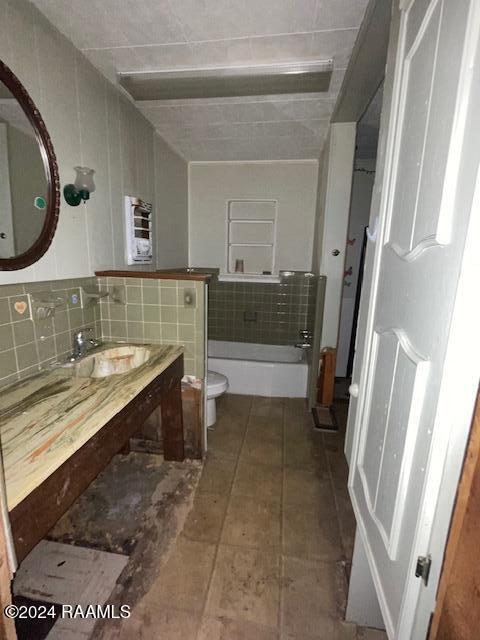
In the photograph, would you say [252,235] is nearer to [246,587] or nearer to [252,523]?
[252,523]

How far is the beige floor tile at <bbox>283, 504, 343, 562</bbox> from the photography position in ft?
4.60

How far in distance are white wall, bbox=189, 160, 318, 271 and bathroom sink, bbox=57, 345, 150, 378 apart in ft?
6.57

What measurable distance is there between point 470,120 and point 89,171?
5.44 feet

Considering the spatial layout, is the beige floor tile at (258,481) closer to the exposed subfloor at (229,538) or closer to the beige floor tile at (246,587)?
the exposed subfloor at (229,538)

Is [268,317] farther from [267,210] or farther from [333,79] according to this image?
[333,79]

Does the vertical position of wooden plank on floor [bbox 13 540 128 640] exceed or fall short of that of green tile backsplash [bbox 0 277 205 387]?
it falls short

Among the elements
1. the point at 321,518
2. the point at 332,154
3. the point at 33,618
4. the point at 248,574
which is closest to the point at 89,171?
the point at 332,154

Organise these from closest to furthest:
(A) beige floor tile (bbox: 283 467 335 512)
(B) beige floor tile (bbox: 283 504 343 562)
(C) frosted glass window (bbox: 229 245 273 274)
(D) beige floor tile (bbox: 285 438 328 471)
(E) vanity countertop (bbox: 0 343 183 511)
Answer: (E) vanity countertop (bbox: 0 343 183 511)
(B) beige floor tile (bbox: 283 504 343 562)
(A) beige floor tile (bbox: 283 467 335 512)
(D) beige floor tile (bbox: 285 438 328 471)
(C) frosted glass window (bbox: 229 245 273 274)

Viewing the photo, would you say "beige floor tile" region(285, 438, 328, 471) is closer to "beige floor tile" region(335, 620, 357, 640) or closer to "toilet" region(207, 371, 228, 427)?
"toilet" region(207, 371, 228, 427)

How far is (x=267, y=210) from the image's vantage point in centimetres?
337

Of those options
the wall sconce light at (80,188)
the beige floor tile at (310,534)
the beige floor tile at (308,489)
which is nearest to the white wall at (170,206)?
the wall sconce light at (80,188)

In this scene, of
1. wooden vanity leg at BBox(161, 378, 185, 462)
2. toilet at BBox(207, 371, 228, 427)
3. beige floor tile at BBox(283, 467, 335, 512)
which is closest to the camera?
beige floor tile at BBox(283, 467, 335, 512)

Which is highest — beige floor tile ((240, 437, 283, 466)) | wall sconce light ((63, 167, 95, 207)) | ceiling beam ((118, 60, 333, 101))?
ceiling beam ((118, 60, 333, 101))

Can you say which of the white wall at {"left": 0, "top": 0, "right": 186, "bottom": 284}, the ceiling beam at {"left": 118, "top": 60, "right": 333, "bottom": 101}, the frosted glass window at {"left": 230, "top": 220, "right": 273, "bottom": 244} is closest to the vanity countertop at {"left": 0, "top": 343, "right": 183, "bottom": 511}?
the white wall at {"left": 0, "top": 0, "right": 186, "bottom": 284}
